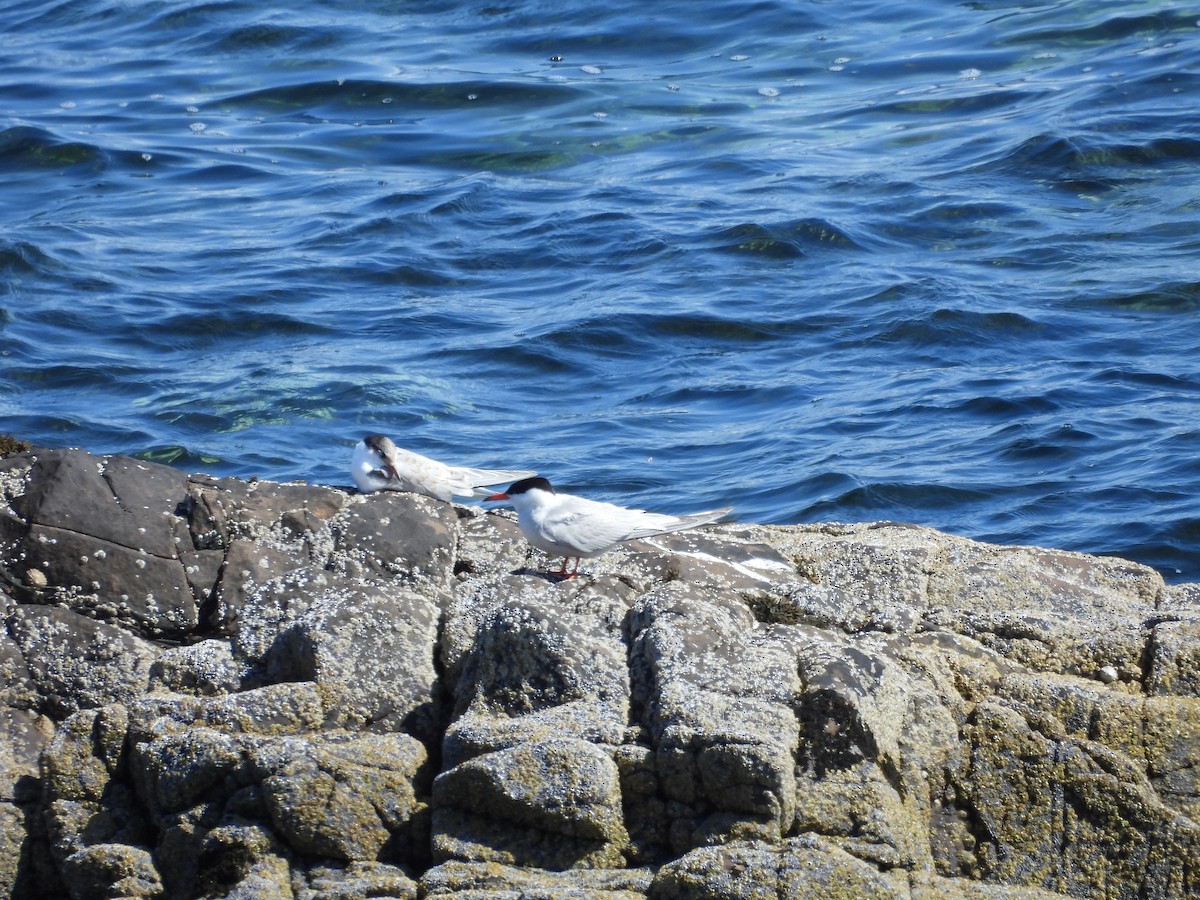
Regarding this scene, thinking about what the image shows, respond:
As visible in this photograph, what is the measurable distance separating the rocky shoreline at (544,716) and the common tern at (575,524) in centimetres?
14

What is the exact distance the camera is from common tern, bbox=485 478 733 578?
19.4 ft

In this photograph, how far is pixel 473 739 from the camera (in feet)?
15.7

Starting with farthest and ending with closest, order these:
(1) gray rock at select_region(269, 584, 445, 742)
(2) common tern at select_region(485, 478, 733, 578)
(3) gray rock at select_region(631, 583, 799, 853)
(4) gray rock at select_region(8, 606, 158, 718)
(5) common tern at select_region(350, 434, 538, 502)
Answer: (5) common tern at select_region(350, 434, 538, 502) → (2) common tern at select_region(485, 478, 733, 578) → (4) gray rock at select_region(8, 606, 158, 718) → (1) gray rock at select_region(269, 584, 445, 742) → (3) gray rock at select_region(631, 583, 799, 853)

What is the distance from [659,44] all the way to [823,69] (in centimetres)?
258

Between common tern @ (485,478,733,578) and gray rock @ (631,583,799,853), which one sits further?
common tern @ (485,478,733,578)

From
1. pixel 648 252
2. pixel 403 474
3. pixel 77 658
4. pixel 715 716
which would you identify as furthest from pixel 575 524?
pixel 648 252

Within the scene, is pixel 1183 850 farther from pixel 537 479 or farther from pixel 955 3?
pixel 955 3

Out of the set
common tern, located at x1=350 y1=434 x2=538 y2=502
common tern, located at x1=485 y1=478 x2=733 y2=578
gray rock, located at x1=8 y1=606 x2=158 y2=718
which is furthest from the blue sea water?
gray rock, located at x1=8 y1=606 x2=158 y2=718

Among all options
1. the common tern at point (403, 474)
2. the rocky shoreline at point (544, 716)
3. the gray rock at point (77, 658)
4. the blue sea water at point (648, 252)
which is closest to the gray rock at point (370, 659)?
the rocky shoreline at point (544, 716)

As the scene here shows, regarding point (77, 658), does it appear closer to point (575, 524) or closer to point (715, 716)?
point (575, 524)

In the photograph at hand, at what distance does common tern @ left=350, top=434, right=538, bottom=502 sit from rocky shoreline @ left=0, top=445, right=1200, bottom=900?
0.68m

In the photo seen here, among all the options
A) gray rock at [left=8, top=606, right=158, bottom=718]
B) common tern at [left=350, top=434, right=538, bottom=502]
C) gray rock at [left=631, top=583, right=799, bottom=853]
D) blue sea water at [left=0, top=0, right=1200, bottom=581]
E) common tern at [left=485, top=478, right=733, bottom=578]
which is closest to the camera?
gray rock at [left=631, top=583, right=799, bottom=853]

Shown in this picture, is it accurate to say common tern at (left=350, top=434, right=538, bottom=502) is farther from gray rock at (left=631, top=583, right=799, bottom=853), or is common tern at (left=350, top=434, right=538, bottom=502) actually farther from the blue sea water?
the blue sea water

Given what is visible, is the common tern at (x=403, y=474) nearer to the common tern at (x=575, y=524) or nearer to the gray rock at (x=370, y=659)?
the common tern at (x=575, y=524)
